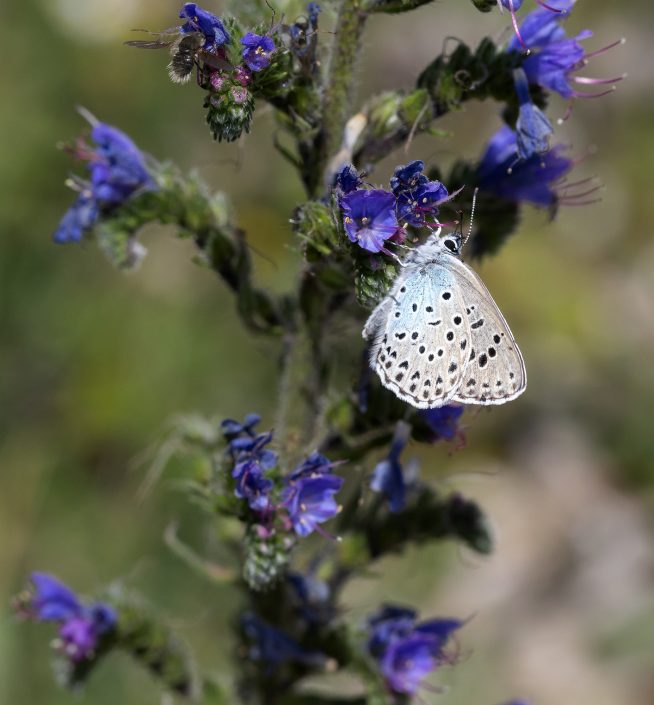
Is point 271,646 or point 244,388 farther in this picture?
point 244,388

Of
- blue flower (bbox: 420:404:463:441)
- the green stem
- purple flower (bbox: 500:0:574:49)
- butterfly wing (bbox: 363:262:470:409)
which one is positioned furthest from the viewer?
blue flower (bbox: 420:404:463:441)

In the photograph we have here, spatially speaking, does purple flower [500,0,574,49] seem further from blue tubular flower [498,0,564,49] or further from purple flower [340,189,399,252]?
purple flower [340,189,399,252]

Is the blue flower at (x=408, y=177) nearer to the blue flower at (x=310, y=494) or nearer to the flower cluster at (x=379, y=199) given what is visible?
the flower cluster at (x=379, y=199)

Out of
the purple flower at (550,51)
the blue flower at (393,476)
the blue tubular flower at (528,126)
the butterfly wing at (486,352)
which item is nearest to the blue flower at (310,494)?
the blue flower at (393,476)

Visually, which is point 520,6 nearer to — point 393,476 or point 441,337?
point 441,337

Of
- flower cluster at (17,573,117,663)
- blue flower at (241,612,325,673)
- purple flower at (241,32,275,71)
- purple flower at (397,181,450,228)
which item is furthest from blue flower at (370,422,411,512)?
purple flower at (241,32,275,71)

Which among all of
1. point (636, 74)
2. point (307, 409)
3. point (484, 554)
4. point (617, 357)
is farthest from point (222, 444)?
point (636, 74)

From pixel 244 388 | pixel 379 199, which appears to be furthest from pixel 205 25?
pixel 244 388
